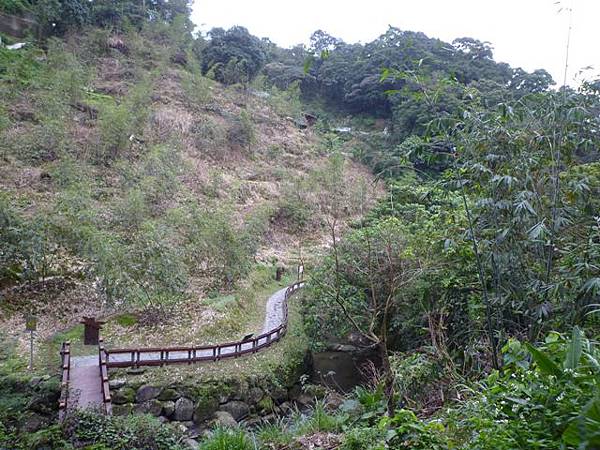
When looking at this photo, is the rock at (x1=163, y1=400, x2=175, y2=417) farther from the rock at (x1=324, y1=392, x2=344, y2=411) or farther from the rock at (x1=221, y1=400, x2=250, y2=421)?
the rock at (x1=324, y1=392, x2=344, y2=411)

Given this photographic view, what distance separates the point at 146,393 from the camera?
7.68 meters

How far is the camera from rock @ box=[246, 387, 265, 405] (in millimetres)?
8469

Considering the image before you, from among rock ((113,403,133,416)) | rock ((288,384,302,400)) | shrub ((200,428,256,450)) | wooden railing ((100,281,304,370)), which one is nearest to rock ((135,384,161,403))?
rock ((113,403,133,416))

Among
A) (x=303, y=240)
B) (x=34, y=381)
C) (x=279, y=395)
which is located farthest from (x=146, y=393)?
(x=303, y=240)

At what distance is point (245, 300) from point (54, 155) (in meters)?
10.8

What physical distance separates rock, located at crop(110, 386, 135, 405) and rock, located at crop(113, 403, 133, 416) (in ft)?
0.30

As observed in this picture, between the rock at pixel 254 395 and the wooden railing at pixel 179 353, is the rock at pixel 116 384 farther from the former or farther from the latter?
the rock at pixel 254 395

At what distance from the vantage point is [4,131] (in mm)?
16344

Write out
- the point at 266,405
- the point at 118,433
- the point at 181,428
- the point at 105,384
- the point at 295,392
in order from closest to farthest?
the point at 118,433
the point at 181,428
the point at 105,384
the point at 266,405
the point at 295,392

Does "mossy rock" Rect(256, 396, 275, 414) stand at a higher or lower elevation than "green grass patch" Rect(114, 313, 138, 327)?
lower

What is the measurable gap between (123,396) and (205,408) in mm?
1591

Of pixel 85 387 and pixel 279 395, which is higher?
pixel 85 387

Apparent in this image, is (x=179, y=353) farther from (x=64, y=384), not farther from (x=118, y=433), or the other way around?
(x=118, y=433)

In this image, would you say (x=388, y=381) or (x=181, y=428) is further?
(x=181, y=428)
